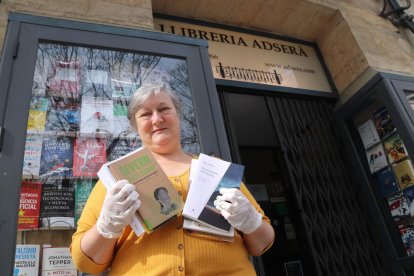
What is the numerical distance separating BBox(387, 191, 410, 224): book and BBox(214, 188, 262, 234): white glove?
2844 millimetres

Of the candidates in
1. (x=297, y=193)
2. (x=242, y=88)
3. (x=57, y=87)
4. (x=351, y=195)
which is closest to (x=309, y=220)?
(x=297, y=193)

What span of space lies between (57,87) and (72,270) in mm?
1176

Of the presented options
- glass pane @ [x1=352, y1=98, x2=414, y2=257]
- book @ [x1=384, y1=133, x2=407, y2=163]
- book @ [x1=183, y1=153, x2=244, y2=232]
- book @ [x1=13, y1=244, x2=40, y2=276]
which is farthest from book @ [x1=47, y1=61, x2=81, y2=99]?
book @ [x1=384, y1=133, x2=407, y2=163]

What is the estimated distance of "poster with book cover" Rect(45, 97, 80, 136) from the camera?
2.23 m

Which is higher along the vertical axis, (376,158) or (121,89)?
(121,89)

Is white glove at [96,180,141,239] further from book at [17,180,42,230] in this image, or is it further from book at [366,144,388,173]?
book at [366,144,388,173]

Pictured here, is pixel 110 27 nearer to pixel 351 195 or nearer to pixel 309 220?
pixel 309 220

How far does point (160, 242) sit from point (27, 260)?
959 mm

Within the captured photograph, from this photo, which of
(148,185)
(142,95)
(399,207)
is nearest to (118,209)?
(148,185)

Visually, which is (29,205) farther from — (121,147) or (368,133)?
(368,133)

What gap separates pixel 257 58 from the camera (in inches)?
166

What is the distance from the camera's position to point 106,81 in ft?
8.19

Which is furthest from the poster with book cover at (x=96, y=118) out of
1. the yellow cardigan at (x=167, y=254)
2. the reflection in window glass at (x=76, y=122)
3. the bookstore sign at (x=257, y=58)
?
the bookstore sign at (x=257, y=58)

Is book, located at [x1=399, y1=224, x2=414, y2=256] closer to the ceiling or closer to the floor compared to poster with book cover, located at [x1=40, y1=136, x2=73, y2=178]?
closer to the floor
